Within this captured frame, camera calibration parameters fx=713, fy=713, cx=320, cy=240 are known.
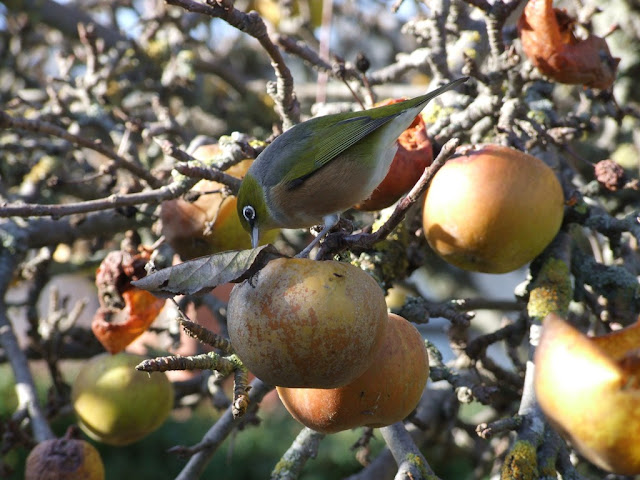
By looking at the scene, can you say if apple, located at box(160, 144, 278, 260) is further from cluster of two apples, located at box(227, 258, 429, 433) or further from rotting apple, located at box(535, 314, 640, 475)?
rotting apple, located at box(535, 314, 640, 475)

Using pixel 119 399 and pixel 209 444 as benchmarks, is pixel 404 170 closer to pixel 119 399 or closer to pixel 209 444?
pixel 209 444

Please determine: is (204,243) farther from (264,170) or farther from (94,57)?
(94,57)

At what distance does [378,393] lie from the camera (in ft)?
5.48

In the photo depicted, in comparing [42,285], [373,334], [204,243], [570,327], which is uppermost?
[570,327]

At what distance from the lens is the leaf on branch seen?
1.40 meters

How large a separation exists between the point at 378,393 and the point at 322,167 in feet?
3.08

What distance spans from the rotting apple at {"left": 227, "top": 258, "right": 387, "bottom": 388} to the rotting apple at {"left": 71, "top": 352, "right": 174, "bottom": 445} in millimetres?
1226

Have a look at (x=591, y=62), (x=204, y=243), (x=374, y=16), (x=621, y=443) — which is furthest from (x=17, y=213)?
(x=374, y=16)

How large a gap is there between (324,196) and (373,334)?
88 cm

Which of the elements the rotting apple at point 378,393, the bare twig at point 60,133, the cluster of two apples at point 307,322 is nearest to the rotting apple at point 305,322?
the cluster of two apples at point 307,322

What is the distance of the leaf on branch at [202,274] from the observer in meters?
1.40

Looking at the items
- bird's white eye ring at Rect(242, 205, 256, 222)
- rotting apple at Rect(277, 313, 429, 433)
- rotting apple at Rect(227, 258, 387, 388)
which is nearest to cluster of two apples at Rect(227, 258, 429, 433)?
rotting apple at Rect(227, 258, 387, 388)

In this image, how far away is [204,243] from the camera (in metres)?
2.40

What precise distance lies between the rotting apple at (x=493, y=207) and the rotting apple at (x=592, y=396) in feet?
2.48
